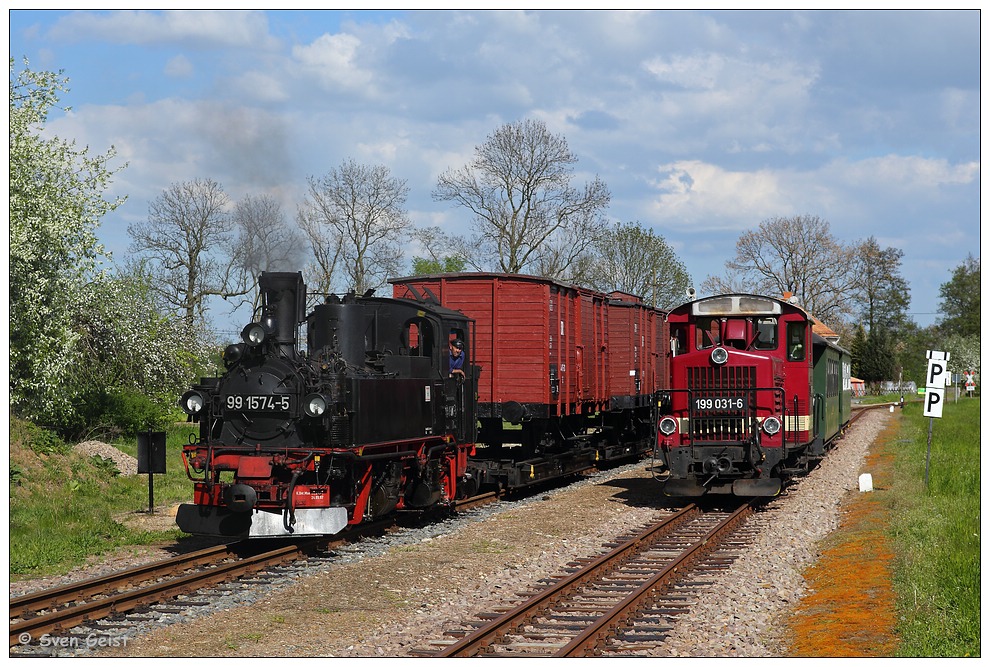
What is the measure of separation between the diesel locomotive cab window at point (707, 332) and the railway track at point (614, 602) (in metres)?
3.49

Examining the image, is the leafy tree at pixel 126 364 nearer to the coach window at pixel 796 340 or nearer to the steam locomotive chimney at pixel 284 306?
the steam locomotive chimney at pixel 284 306

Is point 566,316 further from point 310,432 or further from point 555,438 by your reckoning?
point 310,432

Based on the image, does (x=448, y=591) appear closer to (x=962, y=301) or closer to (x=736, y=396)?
(x=736, y=396)

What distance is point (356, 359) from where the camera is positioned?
493 inches

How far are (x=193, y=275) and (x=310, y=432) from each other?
2176 centimetres

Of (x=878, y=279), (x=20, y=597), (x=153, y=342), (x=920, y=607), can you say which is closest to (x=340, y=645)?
(x=20, y=597)

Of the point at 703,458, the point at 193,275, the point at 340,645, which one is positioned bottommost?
the point at 340,645

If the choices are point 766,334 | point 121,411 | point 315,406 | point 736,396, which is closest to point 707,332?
point 766,334

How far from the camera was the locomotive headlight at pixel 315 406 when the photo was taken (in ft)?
36.7

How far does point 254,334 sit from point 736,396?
25.6ft

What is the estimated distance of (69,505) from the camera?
15.3 meters

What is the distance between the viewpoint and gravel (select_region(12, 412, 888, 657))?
26.1ft

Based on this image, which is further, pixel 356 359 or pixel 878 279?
pixel 878 279

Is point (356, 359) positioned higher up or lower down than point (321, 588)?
higher up
